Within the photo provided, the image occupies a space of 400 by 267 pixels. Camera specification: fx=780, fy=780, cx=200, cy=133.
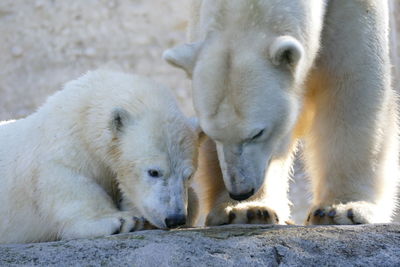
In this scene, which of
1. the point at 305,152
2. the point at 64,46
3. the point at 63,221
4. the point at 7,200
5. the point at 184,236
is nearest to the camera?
the point at 184,236

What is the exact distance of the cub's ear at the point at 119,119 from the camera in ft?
10.9

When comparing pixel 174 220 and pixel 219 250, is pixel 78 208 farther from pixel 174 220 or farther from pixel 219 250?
pixel 219 250

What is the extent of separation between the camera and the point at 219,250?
2.73 meters

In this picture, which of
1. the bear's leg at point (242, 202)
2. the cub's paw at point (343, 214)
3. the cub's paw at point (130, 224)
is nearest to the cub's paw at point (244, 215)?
the bear's leg at point (242, 202)

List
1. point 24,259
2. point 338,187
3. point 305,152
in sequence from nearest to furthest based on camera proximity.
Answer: point 24,259 < point 338,187 < point 305,152

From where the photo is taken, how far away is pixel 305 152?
3977 mm

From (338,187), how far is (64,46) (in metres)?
4.22

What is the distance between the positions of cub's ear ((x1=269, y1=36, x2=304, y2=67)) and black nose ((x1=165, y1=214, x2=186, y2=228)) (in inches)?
29.2

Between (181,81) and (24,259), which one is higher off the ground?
(24,259)

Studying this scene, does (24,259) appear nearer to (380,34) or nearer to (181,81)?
(380,34)

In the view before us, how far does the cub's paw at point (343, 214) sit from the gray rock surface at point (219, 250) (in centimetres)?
48

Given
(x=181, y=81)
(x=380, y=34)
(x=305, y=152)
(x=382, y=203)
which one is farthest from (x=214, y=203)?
(x=181, y=81)

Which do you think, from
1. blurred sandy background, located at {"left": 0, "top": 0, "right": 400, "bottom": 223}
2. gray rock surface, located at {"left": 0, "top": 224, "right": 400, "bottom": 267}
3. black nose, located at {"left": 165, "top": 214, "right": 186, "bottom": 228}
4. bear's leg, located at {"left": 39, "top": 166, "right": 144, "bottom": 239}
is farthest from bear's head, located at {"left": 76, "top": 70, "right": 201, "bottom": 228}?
blurred sandy background, located at {"left": 0, "top": 0, "right": 400, "bottom": 223}

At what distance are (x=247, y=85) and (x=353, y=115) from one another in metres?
0.72
